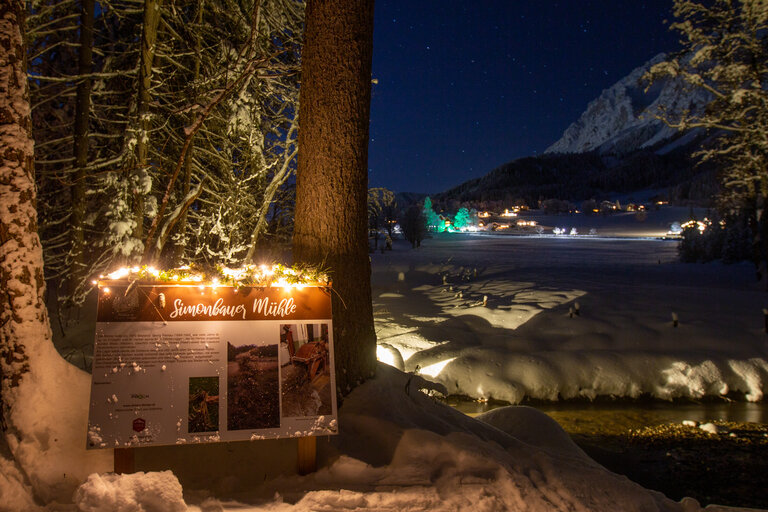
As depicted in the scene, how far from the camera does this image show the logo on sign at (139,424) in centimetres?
286

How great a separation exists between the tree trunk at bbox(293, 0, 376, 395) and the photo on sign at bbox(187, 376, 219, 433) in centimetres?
150

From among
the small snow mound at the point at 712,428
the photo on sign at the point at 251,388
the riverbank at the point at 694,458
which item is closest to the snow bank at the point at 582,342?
the small snow mound at the point at 712,428

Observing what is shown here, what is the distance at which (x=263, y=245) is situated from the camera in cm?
1338

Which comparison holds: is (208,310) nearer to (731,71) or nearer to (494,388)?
(494,388)

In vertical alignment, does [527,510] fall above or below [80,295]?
below

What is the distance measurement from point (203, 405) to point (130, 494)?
0.63m

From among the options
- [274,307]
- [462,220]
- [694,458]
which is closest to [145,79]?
[274,307]

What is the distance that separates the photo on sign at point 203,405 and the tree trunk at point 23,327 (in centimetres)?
76

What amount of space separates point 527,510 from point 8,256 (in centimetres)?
408

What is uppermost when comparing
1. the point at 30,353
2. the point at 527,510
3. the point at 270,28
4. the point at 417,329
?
the point at 270,28

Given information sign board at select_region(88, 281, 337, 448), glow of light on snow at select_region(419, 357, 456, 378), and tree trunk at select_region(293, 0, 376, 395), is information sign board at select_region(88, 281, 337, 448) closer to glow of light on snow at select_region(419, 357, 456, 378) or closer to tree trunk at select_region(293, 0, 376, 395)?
tree trunk at select_region(293, 0, 376, 395)

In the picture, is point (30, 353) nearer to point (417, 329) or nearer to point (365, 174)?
point (365, 174)

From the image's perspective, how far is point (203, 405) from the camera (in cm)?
297

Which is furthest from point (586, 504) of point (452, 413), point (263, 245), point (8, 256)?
point (263, 245)
